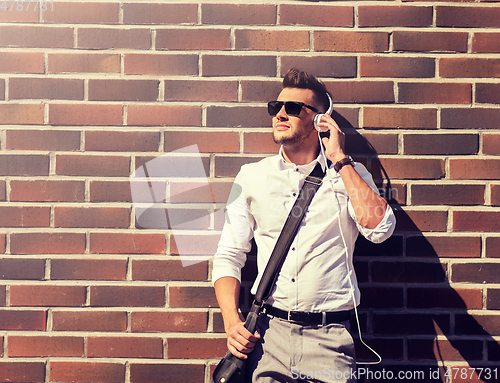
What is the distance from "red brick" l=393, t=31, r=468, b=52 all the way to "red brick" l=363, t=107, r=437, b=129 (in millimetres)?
352

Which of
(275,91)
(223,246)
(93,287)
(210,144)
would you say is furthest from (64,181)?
(275,91)

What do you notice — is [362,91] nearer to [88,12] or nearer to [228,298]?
[228,298]

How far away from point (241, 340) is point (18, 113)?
174cm

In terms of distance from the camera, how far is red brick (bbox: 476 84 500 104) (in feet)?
6.29

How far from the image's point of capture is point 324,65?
6.28 feet

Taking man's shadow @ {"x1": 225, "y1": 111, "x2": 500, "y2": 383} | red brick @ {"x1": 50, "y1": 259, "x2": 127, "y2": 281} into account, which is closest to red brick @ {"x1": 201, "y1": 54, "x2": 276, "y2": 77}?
man's shadow @ {"x1": 225, "y1": 111, "x2": 500, "y2": 383}

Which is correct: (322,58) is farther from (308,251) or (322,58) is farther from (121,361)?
(121,361)

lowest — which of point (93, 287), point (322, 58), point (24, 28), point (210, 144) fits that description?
point (93, 287)

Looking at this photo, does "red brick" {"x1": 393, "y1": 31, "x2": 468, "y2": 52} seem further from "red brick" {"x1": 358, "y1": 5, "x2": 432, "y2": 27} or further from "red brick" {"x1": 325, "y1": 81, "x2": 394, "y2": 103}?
"red brick" {"x1": 325, "y1": 81, "x2": 394, "y2": 103}

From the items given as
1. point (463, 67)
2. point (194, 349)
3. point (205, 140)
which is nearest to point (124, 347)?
point (194, 349)

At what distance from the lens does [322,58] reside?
1915 millimetres

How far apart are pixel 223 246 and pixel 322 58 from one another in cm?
119

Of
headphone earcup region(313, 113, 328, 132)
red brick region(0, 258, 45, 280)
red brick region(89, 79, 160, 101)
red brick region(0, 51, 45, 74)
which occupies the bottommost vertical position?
red brick region(0, 258, 45, 280)

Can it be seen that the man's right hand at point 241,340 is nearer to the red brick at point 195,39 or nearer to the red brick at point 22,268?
the red brick at point 22,268
